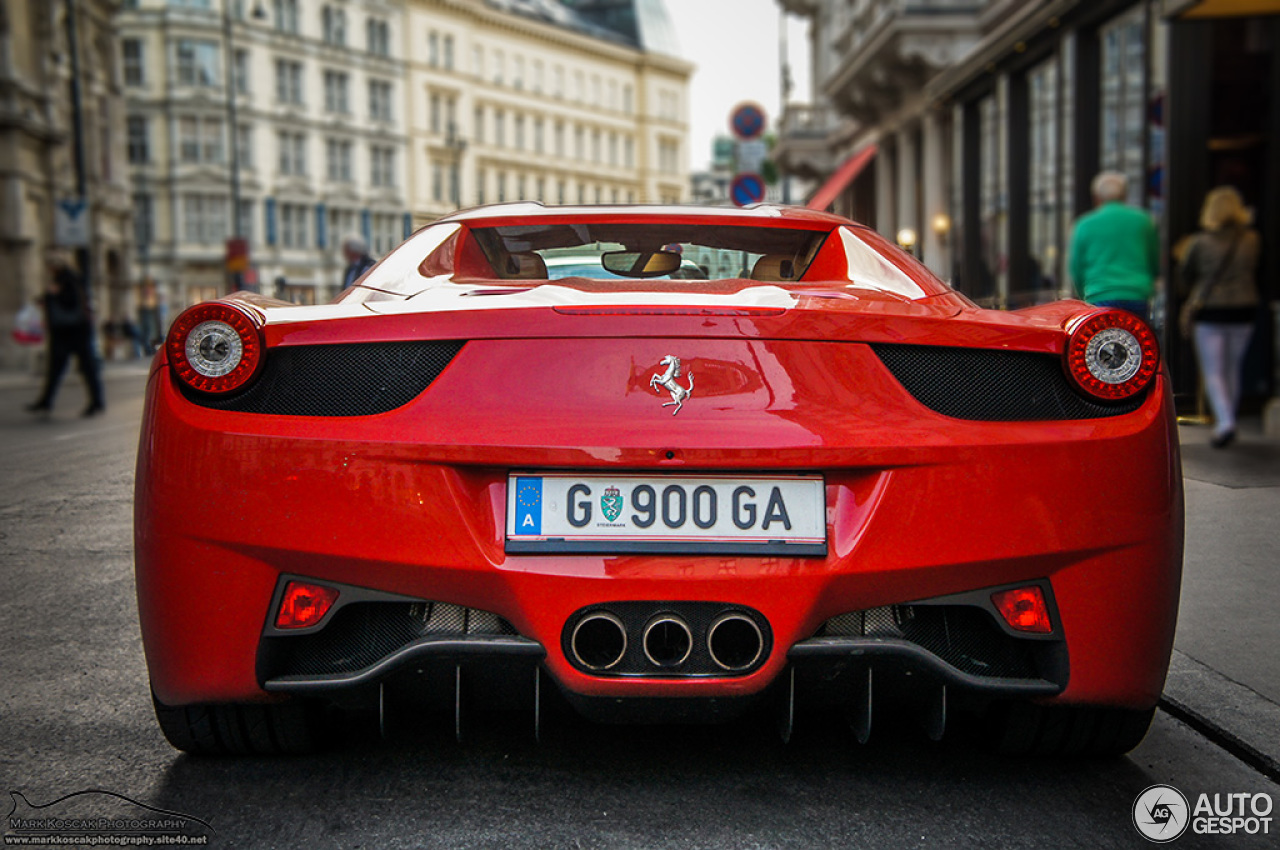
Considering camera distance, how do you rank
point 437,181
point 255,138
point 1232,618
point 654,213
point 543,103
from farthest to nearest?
point 543,103 → point 437,181 → point 255,138 → point 1232,618 → point 654,213

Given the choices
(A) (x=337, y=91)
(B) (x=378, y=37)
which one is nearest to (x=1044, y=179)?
(A) (x=337, y=91)

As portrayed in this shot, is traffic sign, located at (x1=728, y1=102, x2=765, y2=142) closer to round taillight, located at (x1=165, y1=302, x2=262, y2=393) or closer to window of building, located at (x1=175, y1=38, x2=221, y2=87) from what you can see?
round taillight, located at (x1=165, y1=302, x2=262, y2=393)

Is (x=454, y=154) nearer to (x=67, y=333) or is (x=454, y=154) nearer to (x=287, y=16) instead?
(x=287, y=16)

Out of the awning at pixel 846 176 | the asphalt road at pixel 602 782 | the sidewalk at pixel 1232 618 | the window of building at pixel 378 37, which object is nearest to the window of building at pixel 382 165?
the window of building at pixel 378 37

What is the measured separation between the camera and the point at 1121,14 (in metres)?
12.9

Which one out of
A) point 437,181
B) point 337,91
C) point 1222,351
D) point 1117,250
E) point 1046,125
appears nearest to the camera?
point 1117,250

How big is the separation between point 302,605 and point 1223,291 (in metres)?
8.04

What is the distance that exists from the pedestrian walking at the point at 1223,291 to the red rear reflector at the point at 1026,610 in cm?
700

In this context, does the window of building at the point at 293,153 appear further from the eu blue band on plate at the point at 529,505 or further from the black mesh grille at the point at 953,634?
the black mesh grille at the point at 953,634

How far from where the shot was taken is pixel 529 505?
237 cm

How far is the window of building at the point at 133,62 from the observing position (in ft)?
206

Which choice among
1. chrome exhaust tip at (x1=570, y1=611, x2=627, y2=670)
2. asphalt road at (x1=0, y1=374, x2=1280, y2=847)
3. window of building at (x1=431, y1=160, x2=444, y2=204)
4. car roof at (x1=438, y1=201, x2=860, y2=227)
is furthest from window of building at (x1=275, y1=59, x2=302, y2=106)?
chrome exhaust tip at (x1=570, y1=611, x2=627, y2=670)

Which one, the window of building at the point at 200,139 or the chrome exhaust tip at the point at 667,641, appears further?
the window of building at the point at 200,139

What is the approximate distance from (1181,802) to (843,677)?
705 mm
